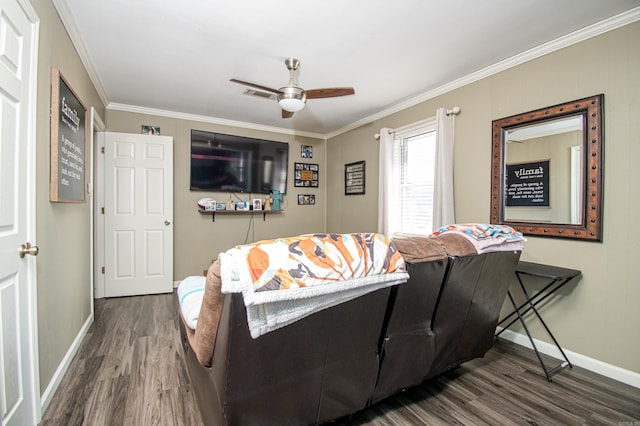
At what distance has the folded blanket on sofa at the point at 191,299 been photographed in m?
1.40

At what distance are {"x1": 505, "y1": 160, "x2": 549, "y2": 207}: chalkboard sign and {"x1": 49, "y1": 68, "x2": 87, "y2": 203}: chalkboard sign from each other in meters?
3.48

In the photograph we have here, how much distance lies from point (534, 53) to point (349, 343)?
2822 mm

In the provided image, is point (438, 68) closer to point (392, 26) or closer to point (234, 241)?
point (392, 26)

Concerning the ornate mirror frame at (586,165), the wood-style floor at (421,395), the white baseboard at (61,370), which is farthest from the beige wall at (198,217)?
the ornate mirror frame at (586,165)

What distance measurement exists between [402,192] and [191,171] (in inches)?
121

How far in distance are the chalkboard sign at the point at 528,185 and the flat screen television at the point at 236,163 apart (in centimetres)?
333

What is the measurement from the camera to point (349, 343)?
4.24 ft

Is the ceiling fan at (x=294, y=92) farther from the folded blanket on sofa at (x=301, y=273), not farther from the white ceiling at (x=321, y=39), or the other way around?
the folded blanket on sofa at (x=301, y=273)

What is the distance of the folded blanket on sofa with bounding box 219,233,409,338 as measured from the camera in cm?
94

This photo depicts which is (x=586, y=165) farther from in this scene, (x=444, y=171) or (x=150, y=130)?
(x=150, y=130)

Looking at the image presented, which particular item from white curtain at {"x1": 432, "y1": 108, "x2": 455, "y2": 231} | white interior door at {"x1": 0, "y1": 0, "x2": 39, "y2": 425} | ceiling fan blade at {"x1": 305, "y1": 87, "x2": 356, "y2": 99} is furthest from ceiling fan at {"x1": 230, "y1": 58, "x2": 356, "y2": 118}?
white interior door at {"x1": 0, "y1": 0, "x2": 39, "y2": 425}

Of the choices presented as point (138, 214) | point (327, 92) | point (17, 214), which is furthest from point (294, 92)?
point (138, 214)

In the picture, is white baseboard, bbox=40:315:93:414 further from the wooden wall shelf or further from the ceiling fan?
the ceiling fan

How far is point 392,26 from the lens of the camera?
7.02 feet
